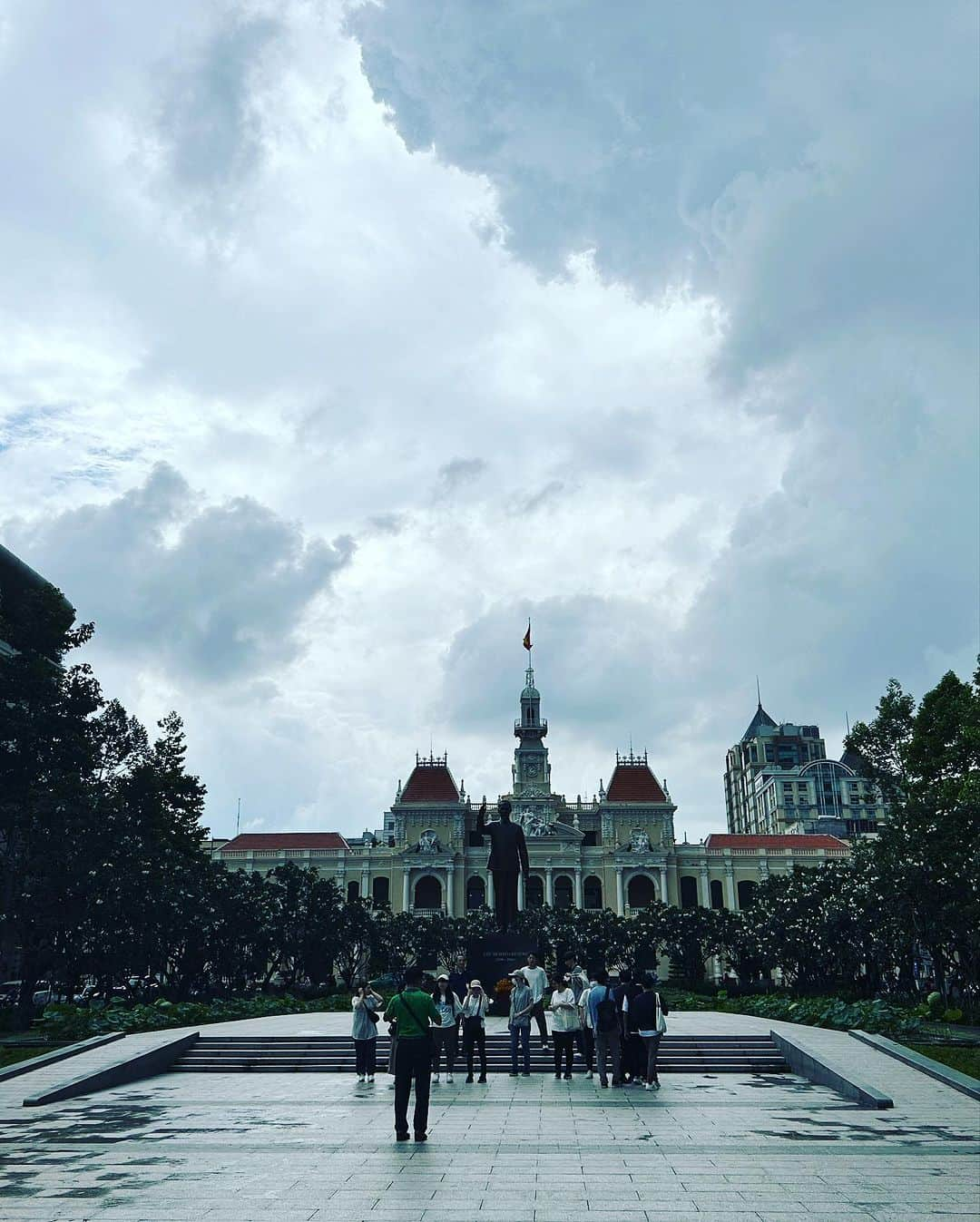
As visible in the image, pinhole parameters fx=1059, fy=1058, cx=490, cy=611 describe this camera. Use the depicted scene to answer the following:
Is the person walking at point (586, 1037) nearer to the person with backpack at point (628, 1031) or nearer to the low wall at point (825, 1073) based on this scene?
the person with backpack at point (628, 1031)

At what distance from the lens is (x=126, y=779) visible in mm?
38469

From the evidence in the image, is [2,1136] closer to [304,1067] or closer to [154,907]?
[304,1067]

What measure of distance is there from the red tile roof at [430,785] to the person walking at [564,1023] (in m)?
73.4

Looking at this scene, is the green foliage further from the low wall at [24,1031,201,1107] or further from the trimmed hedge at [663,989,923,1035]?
the low wall at [24,1031,201,1107]

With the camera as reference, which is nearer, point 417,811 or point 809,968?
point 809,968

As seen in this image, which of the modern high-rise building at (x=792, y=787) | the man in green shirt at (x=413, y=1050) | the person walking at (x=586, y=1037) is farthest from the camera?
the modern high-rise building at (x=792, y=787)

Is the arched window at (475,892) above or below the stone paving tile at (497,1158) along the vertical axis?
above

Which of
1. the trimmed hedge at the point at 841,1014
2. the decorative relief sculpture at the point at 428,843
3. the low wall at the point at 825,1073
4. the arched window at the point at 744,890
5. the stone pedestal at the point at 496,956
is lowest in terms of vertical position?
the low wall at the point at 825,1073

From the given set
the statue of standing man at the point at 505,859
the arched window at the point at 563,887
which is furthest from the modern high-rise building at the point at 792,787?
the statue of standing man at the point at 505,859

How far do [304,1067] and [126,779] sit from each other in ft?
73.2

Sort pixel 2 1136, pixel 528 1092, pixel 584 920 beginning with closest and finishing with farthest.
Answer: pixel 2 1136
pixel 528 1092
pixel 584 920

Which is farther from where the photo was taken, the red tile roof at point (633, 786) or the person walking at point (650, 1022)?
the red tile roof at point (633, 786)

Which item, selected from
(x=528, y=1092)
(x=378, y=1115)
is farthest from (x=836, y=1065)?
(x=378, y=1115)

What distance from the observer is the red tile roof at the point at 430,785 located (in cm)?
9038
